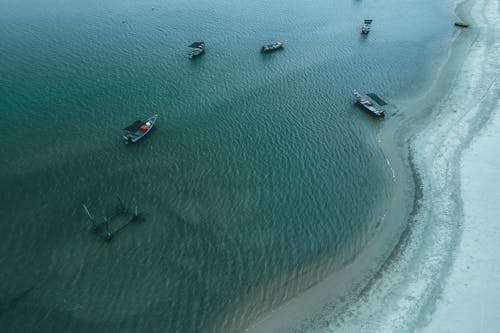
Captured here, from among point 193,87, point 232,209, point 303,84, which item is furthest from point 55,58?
point 232,209

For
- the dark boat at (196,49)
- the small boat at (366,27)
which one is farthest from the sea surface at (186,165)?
the small boat at (366,27)

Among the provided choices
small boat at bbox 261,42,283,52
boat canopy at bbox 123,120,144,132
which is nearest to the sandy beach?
boat canopy at bbox 123,120,144,132

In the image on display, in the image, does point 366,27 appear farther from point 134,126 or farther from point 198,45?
point 134,126

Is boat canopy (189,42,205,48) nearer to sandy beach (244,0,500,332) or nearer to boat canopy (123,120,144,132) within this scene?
boat canopy (123,120,144,132)

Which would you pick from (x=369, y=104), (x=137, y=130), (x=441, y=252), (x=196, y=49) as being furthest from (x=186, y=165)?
(x=196, y=49)

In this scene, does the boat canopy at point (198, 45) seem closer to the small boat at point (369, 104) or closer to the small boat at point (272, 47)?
the small boat at point (272, 47)
